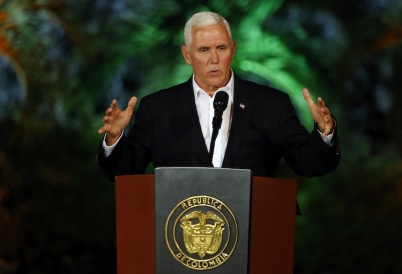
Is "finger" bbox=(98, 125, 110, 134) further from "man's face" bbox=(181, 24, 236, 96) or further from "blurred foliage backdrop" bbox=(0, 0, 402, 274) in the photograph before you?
"blurred foliage backdrop" bbox=(0, 0, 402, 274)

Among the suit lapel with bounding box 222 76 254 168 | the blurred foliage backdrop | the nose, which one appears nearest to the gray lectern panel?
the suit lapel with bounding box 222 76 254 168

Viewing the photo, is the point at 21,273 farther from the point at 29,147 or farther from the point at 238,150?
the point at 238,150

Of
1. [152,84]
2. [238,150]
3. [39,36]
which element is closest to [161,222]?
[238,150]

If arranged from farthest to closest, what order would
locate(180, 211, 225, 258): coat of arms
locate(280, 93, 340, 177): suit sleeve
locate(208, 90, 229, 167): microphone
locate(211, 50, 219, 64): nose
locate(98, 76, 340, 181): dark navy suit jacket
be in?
locate(211, 50, 219, 64): nose → locate(98, 76, 340, 181): dark navy suit jacket → locate(280, 93, 340, 177): suit sleeve → locate(208, 90, 229, 167): microphone → locate(180, 211, 225, 258): coat of arms

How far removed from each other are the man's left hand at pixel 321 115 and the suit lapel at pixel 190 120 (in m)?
0.46

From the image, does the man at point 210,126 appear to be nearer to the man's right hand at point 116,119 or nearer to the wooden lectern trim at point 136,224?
the man's right hand at point 116,119

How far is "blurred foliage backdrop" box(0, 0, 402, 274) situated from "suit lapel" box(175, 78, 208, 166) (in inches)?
59.4

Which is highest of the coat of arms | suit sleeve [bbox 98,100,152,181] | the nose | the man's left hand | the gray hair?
the gray hair

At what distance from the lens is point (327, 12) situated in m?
4.54

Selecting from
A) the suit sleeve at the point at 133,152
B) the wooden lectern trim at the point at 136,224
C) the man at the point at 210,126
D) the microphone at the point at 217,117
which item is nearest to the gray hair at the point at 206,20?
the man at the point at 210,126

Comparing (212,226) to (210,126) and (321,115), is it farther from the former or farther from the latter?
(210,126)

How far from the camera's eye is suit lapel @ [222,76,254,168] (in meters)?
2.86

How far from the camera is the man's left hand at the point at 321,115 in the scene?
2.50m

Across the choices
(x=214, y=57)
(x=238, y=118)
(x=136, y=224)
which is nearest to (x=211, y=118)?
(x=238, y=118)
